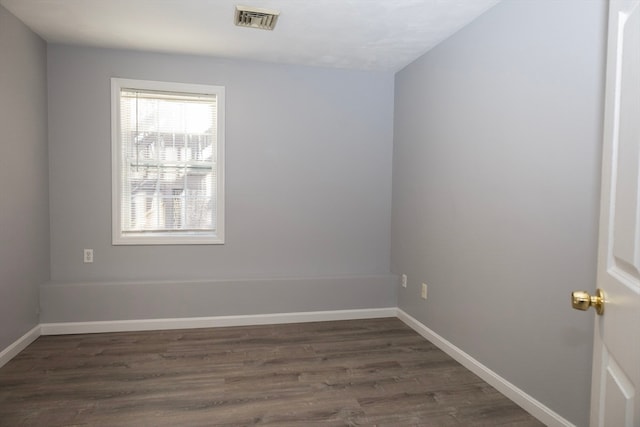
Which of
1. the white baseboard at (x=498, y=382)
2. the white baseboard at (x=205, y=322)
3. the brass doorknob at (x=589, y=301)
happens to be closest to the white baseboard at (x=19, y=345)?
the white baseboard at (x=205, y=322)

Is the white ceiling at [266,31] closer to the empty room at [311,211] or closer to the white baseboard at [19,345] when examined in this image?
the empty room at [311,211]

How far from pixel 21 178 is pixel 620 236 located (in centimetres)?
369

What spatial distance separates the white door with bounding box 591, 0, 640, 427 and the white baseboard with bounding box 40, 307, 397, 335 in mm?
3018

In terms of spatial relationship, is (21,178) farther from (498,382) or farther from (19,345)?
Result: (498,382)

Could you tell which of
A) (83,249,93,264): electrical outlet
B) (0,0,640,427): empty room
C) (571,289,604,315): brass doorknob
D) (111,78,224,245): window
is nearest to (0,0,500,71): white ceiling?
(0,0,640,427): empty room

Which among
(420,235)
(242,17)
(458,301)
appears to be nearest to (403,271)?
(420,235)

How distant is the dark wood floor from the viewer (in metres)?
2.20

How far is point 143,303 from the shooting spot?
3.56 metres

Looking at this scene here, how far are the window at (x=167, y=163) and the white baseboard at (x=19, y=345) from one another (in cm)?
97

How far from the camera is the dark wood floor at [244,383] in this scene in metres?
2.20

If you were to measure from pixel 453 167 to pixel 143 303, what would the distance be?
296cm

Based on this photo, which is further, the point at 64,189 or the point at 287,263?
the point at 287,263

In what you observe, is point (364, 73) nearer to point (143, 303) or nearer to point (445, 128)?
point (445, 128)

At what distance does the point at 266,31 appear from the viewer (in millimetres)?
3078
